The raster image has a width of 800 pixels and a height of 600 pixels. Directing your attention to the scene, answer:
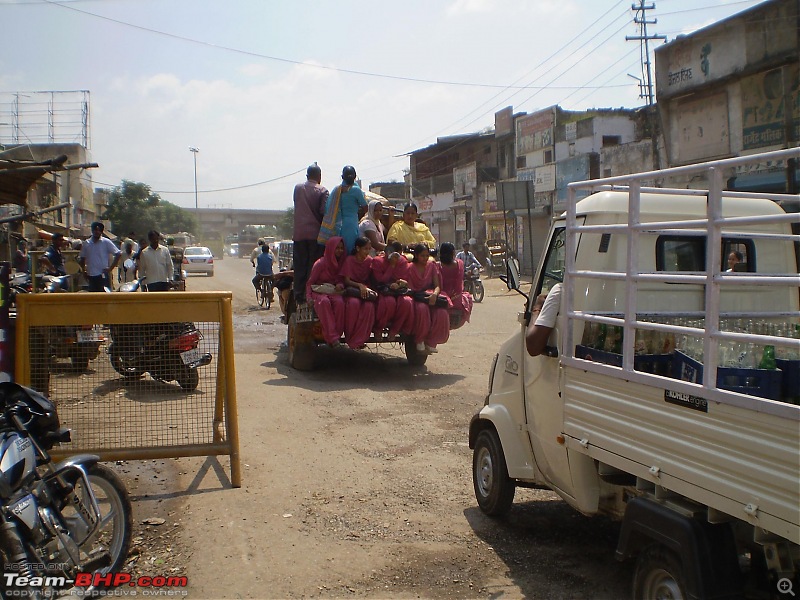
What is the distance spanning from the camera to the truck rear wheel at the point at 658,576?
116 inches

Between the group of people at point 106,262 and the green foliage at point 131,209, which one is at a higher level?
the green foliage at point 131,209

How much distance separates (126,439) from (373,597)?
2.57 metres

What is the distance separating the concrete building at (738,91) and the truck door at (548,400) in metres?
11.9

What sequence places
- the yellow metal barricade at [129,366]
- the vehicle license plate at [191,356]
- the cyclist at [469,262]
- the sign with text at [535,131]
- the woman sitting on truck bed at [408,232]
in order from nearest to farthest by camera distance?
1. the yellow metal barricade at [129,366]
2. the vehicle license plate at [191,356]
3. the woman sitting on truck bed at [408,232]
4. the cyclist at [469,262]
5. the sign with text at [535,131]

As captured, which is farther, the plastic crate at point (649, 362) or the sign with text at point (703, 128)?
the sign with text at point (703, 128)

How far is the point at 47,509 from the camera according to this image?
3.55m

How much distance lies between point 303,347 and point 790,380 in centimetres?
740

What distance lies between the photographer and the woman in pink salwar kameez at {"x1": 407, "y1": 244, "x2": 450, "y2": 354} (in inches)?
373

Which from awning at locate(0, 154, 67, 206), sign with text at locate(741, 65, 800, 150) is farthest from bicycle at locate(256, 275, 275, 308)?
sign with text at locate(741, 65, 800, 150)

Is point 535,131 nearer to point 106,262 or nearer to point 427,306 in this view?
point 106,262

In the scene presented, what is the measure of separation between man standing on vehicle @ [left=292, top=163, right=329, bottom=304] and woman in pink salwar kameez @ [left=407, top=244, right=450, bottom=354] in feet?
4.88

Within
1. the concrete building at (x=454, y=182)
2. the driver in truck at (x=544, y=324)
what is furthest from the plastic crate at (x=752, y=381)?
the concrete building at (x=454, y=182)

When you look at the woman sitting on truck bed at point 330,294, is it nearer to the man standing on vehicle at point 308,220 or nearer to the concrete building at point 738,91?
the man standing on vehicle at point 308,220

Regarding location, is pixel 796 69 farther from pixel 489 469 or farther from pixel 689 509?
pixel 689 509
